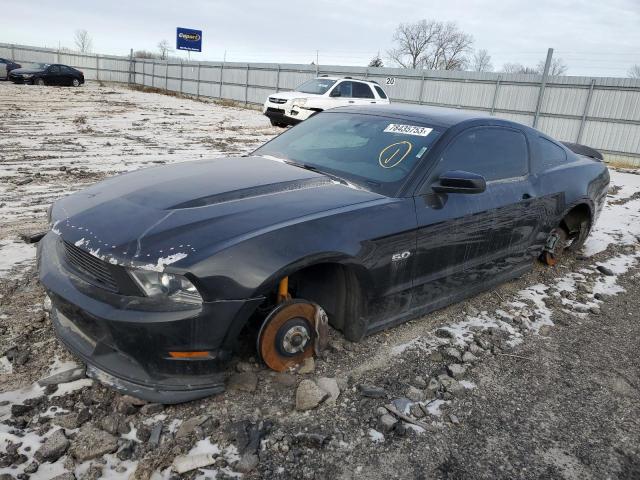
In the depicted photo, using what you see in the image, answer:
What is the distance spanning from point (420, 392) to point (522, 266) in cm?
195

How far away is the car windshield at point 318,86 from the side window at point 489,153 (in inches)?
464

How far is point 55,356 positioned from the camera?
107 inches

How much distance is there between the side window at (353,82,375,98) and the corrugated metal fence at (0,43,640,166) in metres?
4.60

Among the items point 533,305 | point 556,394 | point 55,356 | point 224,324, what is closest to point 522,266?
point 533,305

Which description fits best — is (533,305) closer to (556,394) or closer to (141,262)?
(556,394)

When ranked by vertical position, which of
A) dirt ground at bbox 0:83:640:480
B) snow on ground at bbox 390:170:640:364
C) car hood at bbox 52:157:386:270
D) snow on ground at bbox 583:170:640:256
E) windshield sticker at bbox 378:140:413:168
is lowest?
dirt ground at bbox 0:83:640:480

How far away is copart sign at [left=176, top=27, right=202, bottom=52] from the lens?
37.8 meters

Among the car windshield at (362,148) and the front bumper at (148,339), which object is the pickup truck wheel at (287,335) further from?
the car windshield at (362,148)

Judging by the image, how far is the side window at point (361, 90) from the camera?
1541cm

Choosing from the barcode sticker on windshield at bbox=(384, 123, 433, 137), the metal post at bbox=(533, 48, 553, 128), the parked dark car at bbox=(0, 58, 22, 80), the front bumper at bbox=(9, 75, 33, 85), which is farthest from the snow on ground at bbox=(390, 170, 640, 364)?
the parked dark car at bbox=(0, 58, 22, 80)

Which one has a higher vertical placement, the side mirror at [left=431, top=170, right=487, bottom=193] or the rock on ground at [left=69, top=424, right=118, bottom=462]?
the side mirror at [left=431, top=170, right=487, bottom=193]

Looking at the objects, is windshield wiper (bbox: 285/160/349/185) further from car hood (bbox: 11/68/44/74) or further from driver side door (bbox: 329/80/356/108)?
car hood (bbox: 11/68/44/74)

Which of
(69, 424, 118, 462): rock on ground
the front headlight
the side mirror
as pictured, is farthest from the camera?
the side mirror

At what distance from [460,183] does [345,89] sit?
1306cm
